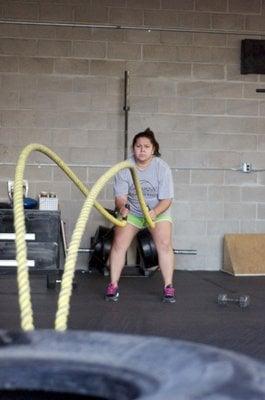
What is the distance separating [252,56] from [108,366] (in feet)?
20.2

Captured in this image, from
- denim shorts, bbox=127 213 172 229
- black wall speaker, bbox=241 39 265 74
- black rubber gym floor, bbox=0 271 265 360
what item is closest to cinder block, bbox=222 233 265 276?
black rubber gym floor, bbox=0 271 265 360

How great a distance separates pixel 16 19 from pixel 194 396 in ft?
20.4

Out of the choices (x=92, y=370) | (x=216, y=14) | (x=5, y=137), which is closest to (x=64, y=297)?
(x=92, y=370)

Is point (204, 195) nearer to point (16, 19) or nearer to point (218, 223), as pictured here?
point (218, 223)

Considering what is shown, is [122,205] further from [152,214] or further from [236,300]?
[236,300]

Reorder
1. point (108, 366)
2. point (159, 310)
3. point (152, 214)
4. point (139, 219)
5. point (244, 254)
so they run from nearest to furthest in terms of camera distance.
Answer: point (108, 366) < point (159, 310) < point (152, 214) < point (139, 219) < point (244, 254)

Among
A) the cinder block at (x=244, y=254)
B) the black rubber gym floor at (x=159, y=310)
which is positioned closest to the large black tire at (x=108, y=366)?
the black rubber gym floor at (x=159, y=310)

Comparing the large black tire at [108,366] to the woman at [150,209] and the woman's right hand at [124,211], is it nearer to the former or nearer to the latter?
the woman's right hand at [124,211]

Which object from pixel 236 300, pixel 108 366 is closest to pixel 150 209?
pixel 236 300

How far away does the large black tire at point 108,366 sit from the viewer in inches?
31.6

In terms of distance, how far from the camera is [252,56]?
21.9 ft

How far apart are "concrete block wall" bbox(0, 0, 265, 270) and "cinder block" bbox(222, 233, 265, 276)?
14 centimetres

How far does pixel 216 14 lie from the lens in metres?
6.68

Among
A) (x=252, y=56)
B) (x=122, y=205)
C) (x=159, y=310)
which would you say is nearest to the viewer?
(x=159, y=310)
